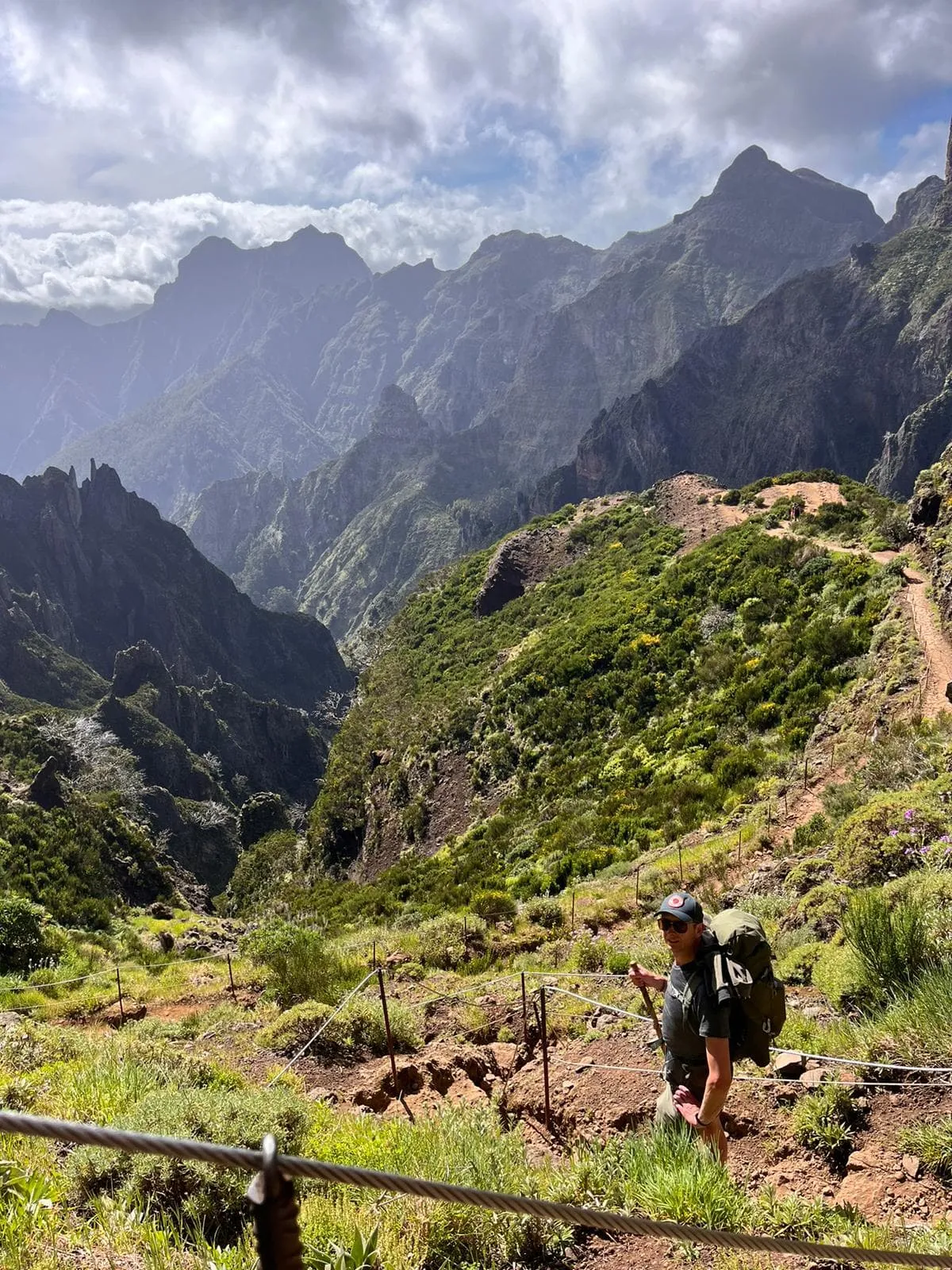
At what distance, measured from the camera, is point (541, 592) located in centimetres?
4059

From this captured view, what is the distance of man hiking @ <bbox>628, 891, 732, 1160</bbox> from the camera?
375cm

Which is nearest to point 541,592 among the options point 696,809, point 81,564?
point 696,809

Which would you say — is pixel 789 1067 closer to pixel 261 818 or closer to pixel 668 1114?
pixel 668 1114

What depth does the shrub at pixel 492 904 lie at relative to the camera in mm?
14471

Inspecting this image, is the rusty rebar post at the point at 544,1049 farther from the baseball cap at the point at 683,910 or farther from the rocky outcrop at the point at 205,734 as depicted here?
the rocky outcrop at the point at 205,734

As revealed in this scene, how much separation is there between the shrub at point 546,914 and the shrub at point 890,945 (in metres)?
7.01

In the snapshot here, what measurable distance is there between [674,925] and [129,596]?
480ft

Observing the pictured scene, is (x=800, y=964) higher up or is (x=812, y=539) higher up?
(x=812, y=539)

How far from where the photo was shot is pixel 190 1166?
12.9 ft

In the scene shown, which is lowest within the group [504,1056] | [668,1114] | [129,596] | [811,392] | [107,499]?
[504,1056]

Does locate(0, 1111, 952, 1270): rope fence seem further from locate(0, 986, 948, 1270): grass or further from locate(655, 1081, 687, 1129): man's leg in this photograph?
locate(655, 1081, 687, 1129): man's leg

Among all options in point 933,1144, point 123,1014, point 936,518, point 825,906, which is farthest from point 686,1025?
point 936,518

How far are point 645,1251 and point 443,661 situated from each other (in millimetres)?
36662

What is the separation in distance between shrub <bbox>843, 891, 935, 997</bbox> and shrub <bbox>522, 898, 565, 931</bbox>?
23.0 ft
